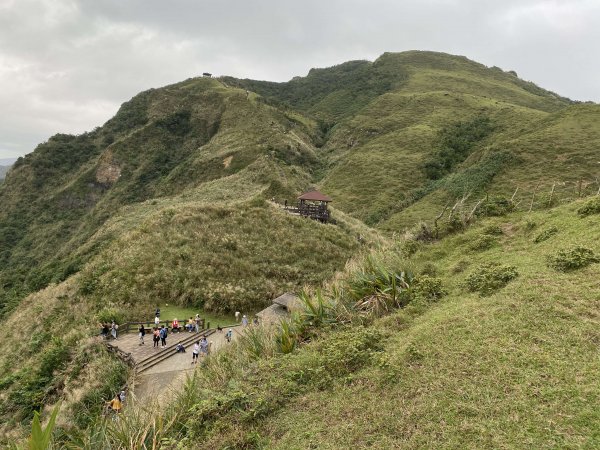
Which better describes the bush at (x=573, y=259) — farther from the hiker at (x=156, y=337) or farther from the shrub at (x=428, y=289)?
the hiker at (x=156, y=337)

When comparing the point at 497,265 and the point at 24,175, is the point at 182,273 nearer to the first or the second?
the point at 497,265

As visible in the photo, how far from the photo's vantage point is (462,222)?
16.4 meters

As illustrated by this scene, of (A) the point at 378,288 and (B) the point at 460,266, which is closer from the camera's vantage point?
(A) the point at 378,288

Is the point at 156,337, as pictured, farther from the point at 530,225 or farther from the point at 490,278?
the point at 530,225

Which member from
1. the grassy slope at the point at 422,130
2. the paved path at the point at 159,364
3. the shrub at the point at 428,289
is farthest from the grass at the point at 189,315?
the grassy slope at the point at 422,130

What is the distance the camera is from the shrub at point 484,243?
13586 mm

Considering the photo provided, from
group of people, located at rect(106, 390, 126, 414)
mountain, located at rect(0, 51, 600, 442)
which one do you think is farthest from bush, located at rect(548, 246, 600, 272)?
group of people, located at rect(106, 390, 126, 414)

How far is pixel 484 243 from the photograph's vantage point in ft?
44.6

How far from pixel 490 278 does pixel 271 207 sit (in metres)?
24.2

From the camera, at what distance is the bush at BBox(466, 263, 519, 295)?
32.2 feet

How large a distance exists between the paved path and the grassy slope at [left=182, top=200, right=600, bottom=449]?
7.13m

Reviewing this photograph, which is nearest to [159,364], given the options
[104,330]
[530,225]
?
[104,330]

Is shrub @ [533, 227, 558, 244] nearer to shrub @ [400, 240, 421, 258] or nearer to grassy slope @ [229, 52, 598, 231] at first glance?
shrub @ [400, 240, 421, 258]

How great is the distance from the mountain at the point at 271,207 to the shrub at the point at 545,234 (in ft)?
1.71
